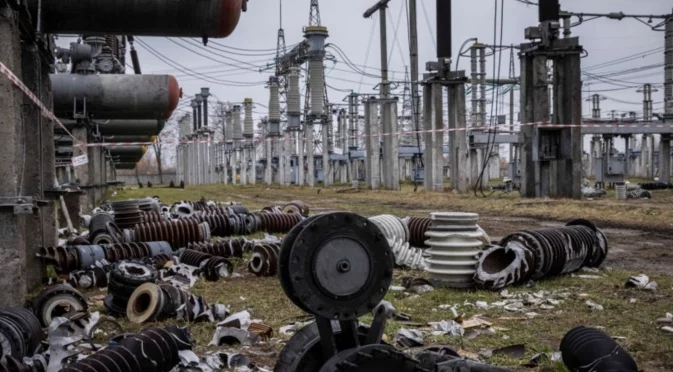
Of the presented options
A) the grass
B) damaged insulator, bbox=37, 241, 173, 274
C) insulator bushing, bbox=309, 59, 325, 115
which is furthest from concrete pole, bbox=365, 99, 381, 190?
the grass

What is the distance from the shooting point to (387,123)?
32.9 m

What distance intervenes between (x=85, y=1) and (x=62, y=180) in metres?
13.7

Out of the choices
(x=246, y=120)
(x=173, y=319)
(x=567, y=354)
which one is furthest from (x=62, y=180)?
(x=246, y=120)

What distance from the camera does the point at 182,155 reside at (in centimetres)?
7825

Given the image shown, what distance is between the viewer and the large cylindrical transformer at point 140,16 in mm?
7758

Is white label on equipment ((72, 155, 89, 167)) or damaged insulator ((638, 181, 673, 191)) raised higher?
white label on equipment ((72, 155, 89, 167))

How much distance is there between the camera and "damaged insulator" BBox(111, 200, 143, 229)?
503 inches

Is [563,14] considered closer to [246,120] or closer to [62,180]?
[62,180]

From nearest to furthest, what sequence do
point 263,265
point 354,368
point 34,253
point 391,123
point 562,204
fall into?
point 354,368
point 34,253
point 263,265
point 562,204
point 391,123

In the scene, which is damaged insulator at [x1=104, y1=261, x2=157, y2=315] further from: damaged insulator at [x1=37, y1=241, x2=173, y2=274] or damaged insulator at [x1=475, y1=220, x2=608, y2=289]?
damaged insulator at [x1=475, y1=220, x2=608, y2=289]

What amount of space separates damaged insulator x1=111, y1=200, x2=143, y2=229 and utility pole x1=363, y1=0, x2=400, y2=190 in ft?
64.6

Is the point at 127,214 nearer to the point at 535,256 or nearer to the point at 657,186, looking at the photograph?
the point at 535,256

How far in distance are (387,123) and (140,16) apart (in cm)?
2533

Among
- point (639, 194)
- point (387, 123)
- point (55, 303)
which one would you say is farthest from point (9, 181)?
point (387, 123)
